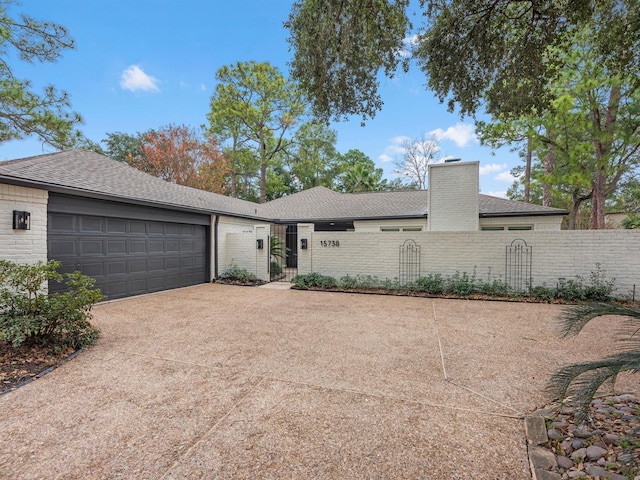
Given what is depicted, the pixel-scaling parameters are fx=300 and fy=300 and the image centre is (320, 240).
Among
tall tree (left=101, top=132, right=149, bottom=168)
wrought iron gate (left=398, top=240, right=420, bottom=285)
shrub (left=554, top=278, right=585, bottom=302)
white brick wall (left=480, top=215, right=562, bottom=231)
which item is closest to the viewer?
shrub (left=554, top=278, right=585, bottom=302)

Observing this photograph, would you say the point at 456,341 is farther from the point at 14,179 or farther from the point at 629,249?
the point at 14,179

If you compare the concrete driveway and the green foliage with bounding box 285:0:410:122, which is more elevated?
the green foliage with bounding box 285:0:410:122

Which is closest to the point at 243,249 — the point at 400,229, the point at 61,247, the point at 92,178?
the point at 92,178

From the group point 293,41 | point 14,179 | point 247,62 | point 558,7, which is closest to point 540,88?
point 558,7

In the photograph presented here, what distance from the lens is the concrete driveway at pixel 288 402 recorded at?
2.00 meters

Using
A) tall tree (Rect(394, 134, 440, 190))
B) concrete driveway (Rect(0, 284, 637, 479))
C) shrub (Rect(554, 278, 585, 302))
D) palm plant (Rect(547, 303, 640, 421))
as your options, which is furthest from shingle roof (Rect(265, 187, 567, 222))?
palm plant (Rect(547, 303, 640, 421))

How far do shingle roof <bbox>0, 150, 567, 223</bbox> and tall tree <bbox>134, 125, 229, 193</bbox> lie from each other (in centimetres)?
745

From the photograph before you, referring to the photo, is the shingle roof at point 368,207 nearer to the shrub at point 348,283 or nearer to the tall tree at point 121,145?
the shrub at point 348,283

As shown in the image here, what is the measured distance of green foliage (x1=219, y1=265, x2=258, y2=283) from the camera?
1048 cm

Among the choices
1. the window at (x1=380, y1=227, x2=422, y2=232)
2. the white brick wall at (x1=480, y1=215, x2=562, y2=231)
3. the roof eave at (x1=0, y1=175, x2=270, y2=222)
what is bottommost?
the window at (x1=380, y1=227, x2=422, y2=232)

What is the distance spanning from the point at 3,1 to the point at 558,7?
515 inches

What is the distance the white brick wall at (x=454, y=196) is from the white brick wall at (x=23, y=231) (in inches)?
433

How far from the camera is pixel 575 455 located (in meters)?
1.97

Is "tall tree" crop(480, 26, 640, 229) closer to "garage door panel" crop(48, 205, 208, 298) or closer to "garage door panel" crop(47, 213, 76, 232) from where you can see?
"garage door panel" crop(48, 205, 208, 298)
